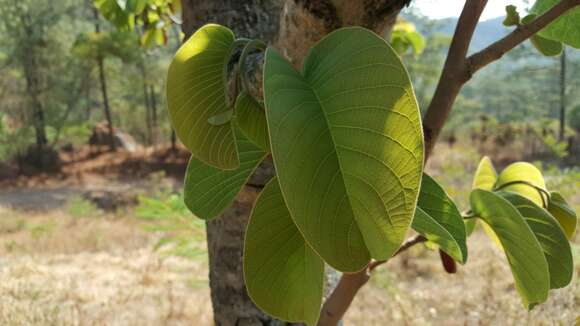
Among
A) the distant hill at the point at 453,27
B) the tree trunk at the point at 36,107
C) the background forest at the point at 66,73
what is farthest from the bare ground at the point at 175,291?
the tree trunk at the point at 36,107

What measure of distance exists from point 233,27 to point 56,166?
478 inches

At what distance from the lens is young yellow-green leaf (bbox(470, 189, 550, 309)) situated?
0.36m

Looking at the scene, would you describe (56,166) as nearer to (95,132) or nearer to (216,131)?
(95,132)

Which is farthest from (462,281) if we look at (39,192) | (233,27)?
(39,192)

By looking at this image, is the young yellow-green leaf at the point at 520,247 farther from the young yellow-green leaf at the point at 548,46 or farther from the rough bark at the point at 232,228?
the rough bark at the point at 232,228

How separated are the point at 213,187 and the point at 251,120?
8cm

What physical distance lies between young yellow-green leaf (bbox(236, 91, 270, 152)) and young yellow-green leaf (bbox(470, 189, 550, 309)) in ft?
0.65

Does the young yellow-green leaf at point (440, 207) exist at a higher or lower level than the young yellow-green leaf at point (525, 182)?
higher

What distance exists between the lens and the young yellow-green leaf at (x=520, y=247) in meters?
0.36

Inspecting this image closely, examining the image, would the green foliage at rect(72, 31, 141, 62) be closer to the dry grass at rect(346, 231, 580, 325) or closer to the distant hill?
the distant hill

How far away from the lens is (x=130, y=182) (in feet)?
35.6

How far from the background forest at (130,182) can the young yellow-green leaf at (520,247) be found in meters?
0.20

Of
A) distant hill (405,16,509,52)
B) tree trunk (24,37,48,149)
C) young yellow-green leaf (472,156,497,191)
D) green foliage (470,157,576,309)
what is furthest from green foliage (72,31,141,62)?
green foliage (470,157,576,309)

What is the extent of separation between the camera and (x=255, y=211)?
12.1 inches
